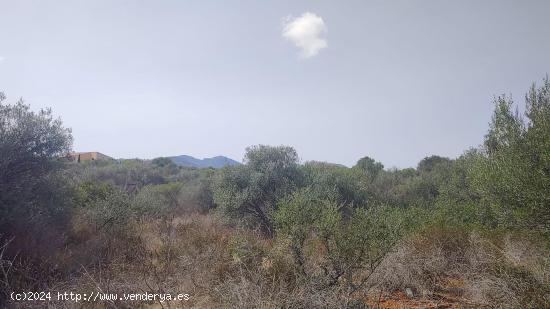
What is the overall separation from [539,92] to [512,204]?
235cm

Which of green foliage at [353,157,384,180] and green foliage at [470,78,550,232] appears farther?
green foliage at [353,157,384,180]

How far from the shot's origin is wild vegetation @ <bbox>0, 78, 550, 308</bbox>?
5.21 m

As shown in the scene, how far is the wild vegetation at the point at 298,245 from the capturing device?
5211 millimetres

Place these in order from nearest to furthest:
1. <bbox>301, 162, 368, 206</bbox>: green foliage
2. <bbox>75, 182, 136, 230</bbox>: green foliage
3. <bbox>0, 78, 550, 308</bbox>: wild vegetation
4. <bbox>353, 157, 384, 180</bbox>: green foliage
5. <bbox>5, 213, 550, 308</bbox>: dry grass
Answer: <bbox>5, 213, 550, 308</bbox>: dry grass
<bbox>0, 78, 550, 308</bbox>: wild vegetation
<bbox>75, 182, 136, 230</bbox>: green foliage
<bbox>301, 162, 368, 206</bbox>: green foliage
<bbox>353, 157, 384, 180</bbox>: green foliage

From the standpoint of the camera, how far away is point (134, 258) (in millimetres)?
7258

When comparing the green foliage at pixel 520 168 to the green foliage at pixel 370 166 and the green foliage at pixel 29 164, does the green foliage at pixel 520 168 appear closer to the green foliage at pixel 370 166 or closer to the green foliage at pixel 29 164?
the green foliage at pixel 29 164

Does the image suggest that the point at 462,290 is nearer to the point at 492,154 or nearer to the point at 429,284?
the point at 429,284

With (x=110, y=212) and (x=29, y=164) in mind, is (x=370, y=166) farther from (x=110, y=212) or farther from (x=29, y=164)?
(x=29, y=164)

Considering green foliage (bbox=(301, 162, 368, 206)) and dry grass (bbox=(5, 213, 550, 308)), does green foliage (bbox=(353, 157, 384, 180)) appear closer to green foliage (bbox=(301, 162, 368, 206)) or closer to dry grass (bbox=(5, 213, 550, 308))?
green foliage (bbox=(301, 162, 368, 206))

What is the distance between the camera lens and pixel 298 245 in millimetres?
5504

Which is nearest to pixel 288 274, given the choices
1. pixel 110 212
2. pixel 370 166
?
pixel 110 212

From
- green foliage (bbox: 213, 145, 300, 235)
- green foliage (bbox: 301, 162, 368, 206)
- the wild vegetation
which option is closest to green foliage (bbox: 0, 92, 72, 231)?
the wild vegetation

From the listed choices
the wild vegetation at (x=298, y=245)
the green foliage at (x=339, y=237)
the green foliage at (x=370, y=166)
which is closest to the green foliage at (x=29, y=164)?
the wild vegetation at (x=298, y=245)

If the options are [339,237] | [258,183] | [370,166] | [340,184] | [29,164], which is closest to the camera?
[339,237]
